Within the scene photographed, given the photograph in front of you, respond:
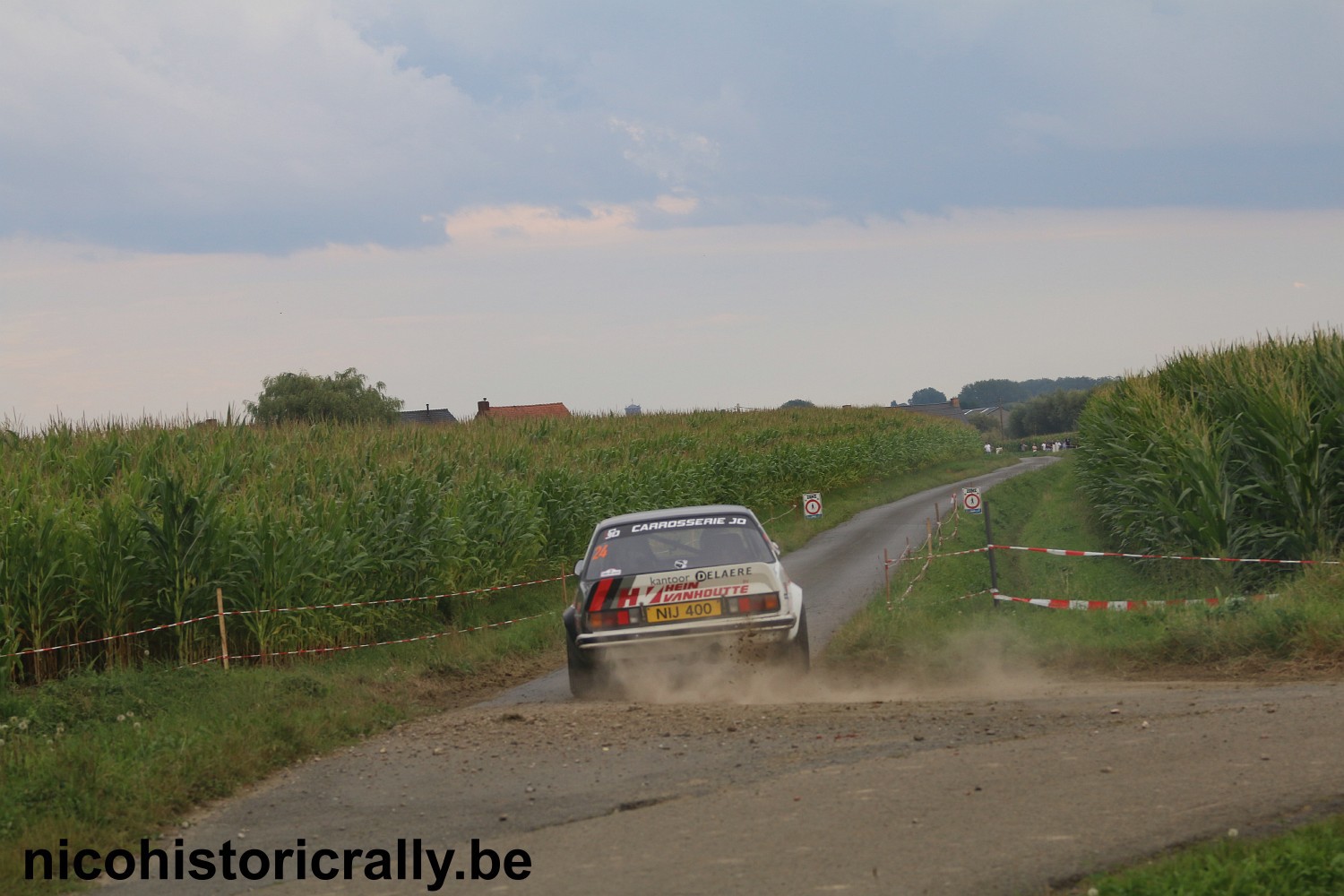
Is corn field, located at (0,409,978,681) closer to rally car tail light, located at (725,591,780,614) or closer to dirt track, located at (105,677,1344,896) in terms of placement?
dirt track, located at (105,677,1344,896)

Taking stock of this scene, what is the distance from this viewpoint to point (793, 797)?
6949 mm

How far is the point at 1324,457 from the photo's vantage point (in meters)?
16.4

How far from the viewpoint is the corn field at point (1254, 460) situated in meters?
16.3

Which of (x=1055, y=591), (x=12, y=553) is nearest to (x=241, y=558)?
(x=12, y=553)

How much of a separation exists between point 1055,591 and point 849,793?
1324 centimetres

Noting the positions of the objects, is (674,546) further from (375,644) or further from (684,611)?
(375,644)

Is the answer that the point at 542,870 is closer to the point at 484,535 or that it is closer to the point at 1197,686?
the point at 1197,686

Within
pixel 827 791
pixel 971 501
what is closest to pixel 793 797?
pixel 827 791

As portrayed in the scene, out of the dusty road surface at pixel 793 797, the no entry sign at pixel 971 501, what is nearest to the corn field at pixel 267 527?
the dusty road surface at pixel 793 797

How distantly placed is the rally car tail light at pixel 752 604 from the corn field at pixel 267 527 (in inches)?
238

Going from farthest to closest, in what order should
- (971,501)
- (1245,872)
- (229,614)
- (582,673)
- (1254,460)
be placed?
(971,501), (1254,460), (229,614), (582,673), (1245,872)

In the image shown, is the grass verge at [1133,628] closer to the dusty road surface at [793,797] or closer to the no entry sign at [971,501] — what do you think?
the dusty road surface at [793,797]

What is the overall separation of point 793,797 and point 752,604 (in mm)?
4458

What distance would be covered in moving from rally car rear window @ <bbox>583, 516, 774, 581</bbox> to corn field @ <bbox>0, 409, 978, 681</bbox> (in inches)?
188
